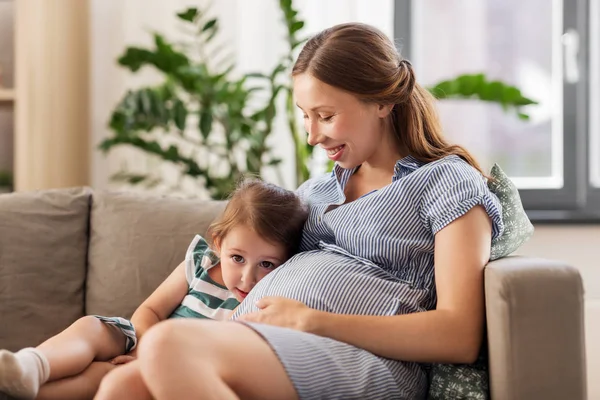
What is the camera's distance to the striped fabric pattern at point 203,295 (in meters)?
1.77

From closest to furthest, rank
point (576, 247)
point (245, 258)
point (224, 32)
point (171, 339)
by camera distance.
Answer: point (171, 339) → point (245, 258) → point (576, 247) → point (224, 32)

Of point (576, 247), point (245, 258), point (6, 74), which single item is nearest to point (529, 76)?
point (576, 247)

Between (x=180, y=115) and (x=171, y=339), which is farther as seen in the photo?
(x=180, y=115)

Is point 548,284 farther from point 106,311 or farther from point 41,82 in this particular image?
point 41,82

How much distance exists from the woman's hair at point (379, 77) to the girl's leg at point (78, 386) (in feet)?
2.28

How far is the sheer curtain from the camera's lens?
302cm

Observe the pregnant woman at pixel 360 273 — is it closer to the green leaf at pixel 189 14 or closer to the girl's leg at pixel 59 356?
the girl's leg at pixel 59 356

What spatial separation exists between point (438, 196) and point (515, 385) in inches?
14.3

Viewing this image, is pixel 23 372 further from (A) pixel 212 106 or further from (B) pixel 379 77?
(A) pixel 212 106

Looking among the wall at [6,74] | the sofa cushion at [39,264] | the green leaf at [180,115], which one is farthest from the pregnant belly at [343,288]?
the wall at [6,74]

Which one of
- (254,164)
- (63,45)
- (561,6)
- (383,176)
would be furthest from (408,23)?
(383,176)

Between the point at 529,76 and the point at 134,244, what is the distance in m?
1.75

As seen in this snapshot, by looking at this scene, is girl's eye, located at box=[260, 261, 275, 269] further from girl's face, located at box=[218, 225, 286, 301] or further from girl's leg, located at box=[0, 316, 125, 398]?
girl's leg, located at box=[0, 316, 125, 398]

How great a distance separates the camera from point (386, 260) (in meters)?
1.60
